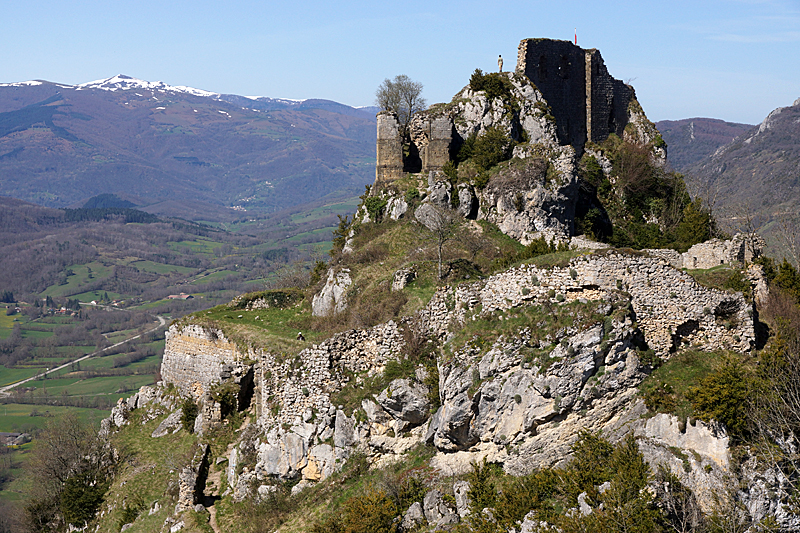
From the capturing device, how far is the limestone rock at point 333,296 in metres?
33.1

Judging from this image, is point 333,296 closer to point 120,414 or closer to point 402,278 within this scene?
point 402,278

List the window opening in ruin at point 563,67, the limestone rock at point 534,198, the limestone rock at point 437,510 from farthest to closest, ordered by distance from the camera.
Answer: the window opening in ruin at point 563,67 → the limestone rock at point 534,198 → the limestone rock at point 437,510

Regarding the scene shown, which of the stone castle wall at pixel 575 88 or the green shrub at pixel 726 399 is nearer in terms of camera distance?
the green shrub at pixel 726 399

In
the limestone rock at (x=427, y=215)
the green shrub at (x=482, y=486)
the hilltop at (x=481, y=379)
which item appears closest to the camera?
the hilltop at (x=481, y=379)

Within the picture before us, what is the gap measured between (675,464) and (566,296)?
620 cm

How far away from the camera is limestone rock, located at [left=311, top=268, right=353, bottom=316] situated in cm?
3309

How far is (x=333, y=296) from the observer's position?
33844 millimetres

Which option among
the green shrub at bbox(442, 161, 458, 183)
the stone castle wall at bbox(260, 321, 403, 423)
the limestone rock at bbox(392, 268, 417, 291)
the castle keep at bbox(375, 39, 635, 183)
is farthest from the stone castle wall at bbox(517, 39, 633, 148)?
the stone castle wall at bbox(260, 321, 403, 423)

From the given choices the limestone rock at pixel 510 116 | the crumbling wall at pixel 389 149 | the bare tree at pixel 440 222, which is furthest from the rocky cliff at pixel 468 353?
the crumbling wall at pixel 389 149

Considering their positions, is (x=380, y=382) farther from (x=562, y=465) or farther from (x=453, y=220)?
(x=453, y=220)

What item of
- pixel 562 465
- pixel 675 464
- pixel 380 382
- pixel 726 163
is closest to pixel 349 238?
pixel 380 382

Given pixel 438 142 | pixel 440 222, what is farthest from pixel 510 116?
pixel 440 222

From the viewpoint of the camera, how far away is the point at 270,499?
2594 cm

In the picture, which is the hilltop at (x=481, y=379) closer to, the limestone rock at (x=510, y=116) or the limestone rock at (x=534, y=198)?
the limestone rock at (x=534, y=198)
